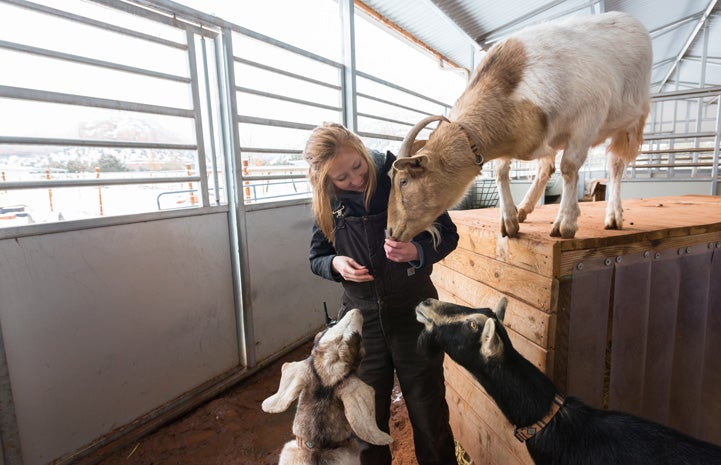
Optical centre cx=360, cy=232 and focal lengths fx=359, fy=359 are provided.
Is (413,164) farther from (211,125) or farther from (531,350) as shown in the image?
(211,125)

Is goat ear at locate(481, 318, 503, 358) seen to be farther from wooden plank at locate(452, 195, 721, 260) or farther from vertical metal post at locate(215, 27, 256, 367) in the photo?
vertical metal post at locate(215, 27, 256, 367)

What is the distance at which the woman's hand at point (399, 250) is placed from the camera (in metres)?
1.56

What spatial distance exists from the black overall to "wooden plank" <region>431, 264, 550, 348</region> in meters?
0.34

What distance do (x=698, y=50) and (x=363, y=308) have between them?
16.7 meters

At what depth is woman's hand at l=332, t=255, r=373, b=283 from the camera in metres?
1.65

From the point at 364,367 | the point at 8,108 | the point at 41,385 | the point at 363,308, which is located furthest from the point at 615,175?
the point at 41,385

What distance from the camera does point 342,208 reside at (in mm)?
1813

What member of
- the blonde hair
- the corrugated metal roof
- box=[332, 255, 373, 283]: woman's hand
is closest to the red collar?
box=[332, 255, 373, 283]: woman's hand

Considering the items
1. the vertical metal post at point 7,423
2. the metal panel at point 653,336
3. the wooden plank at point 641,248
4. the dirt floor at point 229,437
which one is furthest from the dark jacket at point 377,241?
the vertical metal post at point 7,423

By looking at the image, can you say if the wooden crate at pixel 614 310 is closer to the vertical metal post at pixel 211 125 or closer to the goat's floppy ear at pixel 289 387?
the goat's floppy ear at pixel 289 387

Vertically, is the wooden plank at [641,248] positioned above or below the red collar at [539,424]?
above

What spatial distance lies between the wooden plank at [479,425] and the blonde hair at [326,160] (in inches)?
52.0

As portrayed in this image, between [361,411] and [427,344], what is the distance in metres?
0.41

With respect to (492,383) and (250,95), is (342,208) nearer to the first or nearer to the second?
(492,383)
